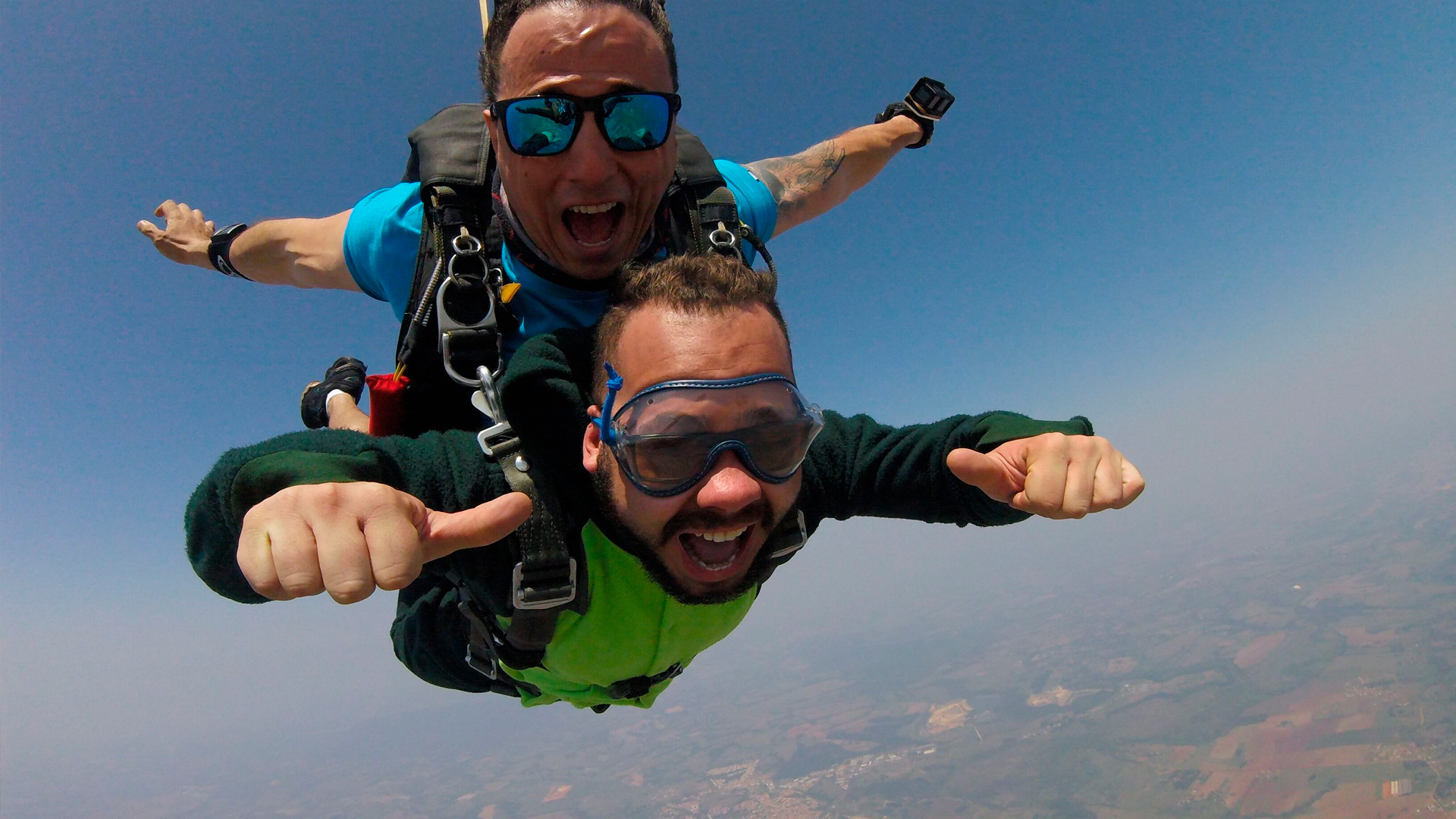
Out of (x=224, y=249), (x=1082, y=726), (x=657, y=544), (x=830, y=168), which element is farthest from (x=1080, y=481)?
(x=1082, y=726)

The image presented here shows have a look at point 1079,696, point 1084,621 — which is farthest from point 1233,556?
point 1079,696

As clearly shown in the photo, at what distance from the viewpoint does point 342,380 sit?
9.53ft

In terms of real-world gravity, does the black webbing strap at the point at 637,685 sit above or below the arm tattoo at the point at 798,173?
below

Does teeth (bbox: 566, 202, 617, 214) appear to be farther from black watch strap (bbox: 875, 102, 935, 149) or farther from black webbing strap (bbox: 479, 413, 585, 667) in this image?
black watch strap (bbox: 875, 102, 935, 149)

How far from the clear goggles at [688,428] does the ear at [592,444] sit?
8 cm

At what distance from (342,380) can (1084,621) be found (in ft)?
Answer: 508

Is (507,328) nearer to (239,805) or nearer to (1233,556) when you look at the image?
(239,805)

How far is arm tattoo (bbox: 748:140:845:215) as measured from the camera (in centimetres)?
298

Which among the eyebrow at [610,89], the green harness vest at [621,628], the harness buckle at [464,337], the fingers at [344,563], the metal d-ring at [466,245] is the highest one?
the eyebrow at [610,89]

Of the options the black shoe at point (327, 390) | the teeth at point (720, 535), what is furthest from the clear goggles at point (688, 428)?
the black shoe at point (327, 390)

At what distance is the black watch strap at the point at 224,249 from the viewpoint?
2.72 meters

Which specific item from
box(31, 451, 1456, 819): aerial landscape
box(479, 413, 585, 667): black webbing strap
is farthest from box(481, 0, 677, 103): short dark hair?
box(31, 451, 1456, 819): aerial landscape

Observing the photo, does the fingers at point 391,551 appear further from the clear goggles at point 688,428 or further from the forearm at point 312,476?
the clear goggles at point 688,428

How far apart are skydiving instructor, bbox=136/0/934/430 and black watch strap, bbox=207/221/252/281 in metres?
0.06
